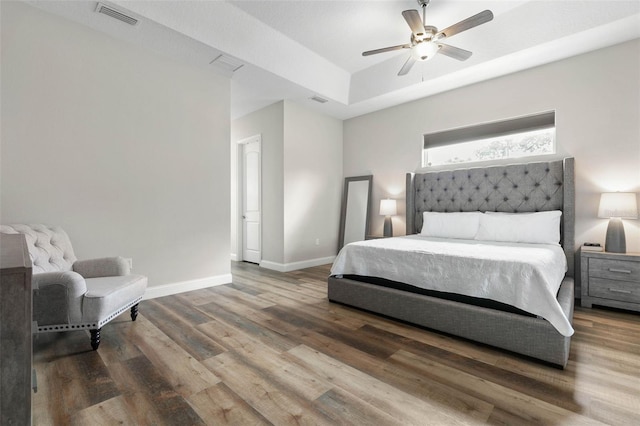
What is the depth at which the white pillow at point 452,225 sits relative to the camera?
3664 mm

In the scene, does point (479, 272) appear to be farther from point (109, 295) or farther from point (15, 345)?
point (109, 295)

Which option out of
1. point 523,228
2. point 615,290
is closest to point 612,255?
point 615,290

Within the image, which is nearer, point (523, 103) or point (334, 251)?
point (523, 103)

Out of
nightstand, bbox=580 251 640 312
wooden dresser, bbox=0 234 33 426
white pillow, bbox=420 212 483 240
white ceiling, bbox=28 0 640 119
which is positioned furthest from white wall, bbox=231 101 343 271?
wooden dresser, bbox=0 234 33 426

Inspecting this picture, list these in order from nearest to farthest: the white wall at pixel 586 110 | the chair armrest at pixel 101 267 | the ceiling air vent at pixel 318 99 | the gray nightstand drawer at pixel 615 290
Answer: the chair armrest at pixel 101 267
the gray nightstand drawer at pixel 615 290
the white wall at pixel 586 110
the ceiling air vent at pixel 318 99

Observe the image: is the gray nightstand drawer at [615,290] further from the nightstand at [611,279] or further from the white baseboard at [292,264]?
the white baseboard at [292,264]

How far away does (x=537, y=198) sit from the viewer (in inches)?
138

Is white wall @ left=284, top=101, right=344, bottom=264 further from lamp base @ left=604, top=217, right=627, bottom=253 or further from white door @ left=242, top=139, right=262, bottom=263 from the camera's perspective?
lamp base @ left=604, top=217, right=627, bottom=253

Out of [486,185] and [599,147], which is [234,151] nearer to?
[486,185]

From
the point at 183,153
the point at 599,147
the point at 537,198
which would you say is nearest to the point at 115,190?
the point at 183,153

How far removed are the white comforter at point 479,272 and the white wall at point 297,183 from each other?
2.08 m

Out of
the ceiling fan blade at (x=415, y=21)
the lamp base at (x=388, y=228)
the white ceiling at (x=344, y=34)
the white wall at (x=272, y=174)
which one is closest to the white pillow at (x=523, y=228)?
the lamp base at (x=388, y=228)

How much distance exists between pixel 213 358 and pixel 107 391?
0.57 m

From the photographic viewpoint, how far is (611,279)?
9.21 ft
